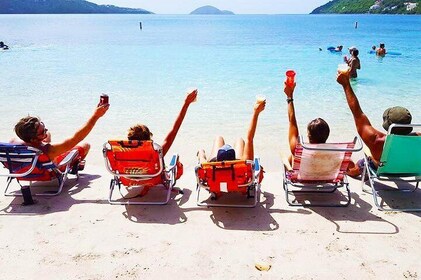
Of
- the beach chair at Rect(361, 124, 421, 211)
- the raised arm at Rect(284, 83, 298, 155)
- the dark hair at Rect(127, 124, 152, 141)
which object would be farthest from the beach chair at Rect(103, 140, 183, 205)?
the beach chair at Rect(361, 124, 421, 211)

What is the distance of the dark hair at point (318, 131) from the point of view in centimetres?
446

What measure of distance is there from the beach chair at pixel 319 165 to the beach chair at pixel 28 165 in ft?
9.35

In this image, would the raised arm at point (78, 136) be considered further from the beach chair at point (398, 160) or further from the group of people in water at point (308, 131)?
the beach chair at point (398, 160)

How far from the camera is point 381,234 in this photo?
4.01m

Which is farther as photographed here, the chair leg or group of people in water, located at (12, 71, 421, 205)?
the chair leg

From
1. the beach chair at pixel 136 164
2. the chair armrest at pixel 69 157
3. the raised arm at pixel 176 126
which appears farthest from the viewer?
the chair armrest at pixel 69 157

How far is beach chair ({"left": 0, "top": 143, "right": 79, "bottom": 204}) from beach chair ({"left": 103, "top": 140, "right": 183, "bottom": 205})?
29.1 inches

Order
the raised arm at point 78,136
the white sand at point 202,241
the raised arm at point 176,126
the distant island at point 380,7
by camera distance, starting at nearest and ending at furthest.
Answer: the white sand at point 202,241 < the raised arm at point 78,136 < the raised arm at point 176,126 < the distant island at point 380,7

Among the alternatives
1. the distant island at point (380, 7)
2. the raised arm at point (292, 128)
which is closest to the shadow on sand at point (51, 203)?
the raised arm at point (292, 128)

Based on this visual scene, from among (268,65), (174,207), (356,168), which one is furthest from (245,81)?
(174,207)

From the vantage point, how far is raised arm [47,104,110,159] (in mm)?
4543

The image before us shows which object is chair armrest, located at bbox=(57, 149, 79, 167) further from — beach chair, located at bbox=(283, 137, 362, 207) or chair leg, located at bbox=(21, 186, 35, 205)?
beach chair, located at bbox=(283, 137, 362, 207)

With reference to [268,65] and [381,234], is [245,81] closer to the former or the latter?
[268,65]

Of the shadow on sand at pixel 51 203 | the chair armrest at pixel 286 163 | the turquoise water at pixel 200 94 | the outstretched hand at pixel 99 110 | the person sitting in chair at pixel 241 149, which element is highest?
the outstretched hand at pixel 99 110
